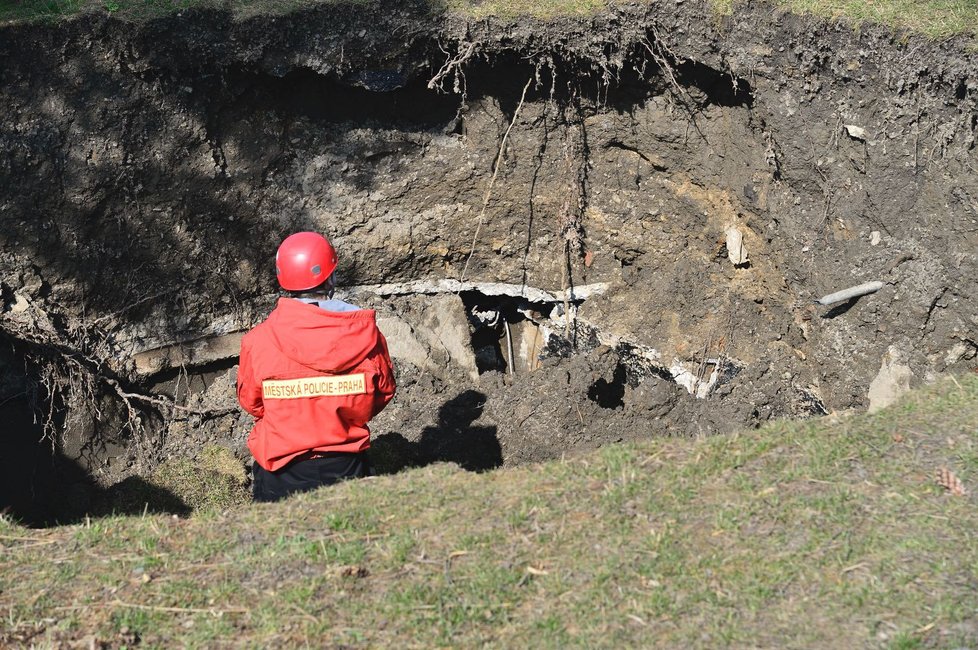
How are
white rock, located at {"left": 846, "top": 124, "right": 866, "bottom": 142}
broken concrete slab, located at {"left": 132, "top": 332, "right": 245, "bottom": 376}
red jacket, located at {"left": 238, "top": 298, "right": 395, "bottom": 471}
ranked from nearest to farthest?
1. red jacket, located at {"left": 238, "top": 298, "right": 395, "bottom": 471}
2. white rock, located at {"left": 846, "top": 124, "right": 866, "bottom": 142}
3. broken concrete slab, located at {"left": 132, "top": 332, "right": 245, "bottom": 376}

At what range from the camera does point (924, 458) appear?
13.2 ft

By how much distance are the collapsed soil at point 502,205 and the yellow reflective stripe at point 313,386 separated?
8.17 feet

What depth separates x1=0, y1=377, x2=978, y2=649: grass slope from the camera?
3127mm

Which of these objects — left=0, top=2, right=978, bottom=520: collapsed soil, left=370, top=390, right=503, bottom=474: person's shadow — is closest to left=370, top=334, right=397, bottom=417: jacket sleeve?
left=370, top=390, right=503, bottom=474: person's shadow

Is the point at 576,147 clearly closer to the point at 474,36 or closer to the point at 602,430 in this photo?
the point at 474,36

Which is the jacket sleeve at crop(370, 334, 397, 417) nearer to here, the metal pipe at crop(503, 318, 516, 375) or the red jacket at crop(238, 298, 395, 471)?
the red jacket at crop(238, 298, 395, 471)

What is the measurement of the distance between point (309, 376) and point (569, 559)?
153cm

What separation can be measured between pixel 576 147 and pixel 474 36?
4.40ft

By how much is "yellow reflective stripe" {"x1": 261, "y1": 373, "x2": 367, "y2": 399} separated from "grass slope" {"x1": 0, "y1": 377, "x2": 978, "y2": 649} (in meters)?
0.47

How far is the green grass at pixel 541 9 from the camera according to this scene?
5.75 m

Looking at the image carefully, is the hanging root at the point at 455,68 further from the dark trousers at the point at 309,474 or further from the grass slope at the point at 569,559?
the grass slope at the point at 569,559

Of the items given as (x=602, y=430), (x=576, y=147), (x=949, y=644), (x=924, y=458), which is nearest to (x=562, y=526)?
(x=949, y=644)

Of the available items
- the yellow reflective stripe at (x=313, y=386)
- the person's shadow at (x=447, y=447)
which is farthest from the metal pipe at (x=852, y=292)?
the yellow reflective stripe at (x=313, y=386)

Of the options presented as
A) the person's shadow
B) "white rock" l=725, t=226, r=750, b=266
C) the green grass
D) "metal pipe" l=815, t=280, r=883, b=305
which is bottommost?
the person's shadow
